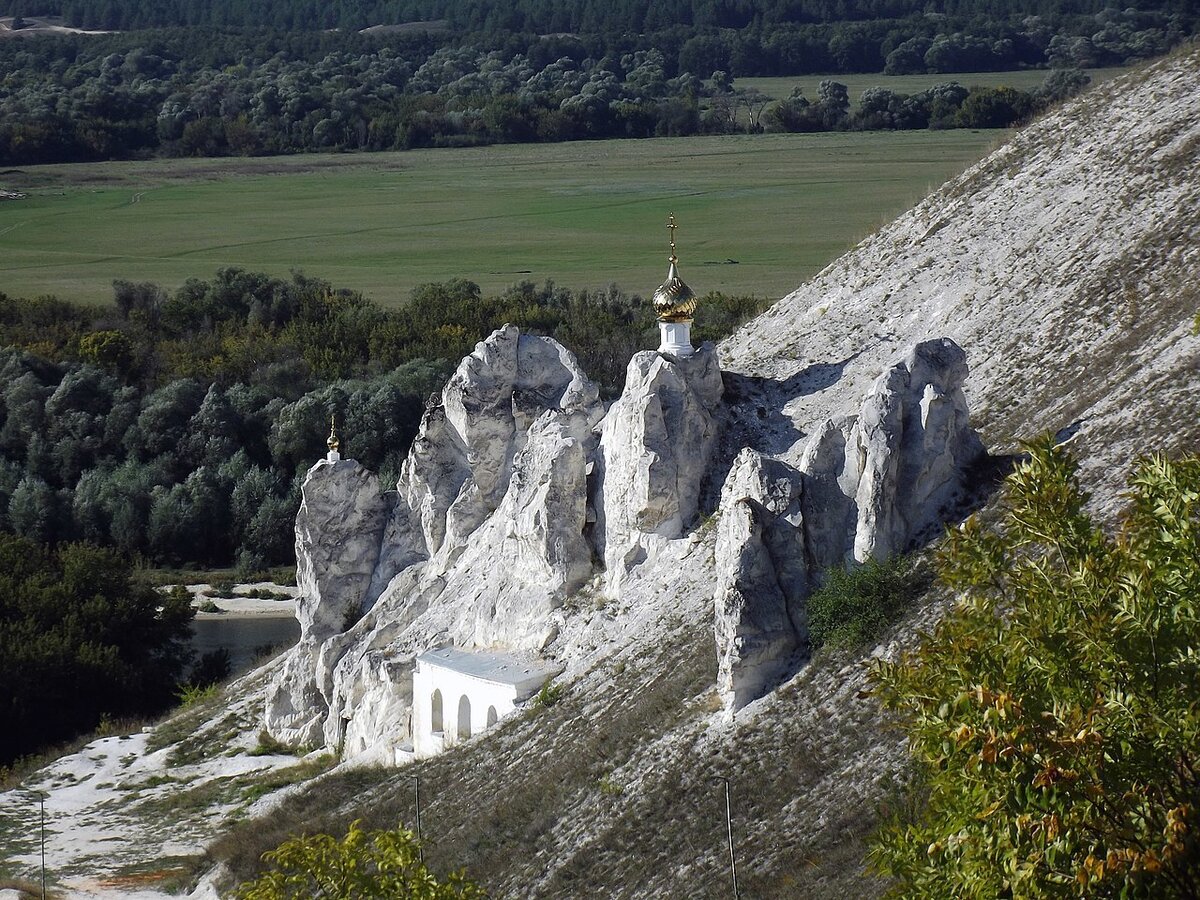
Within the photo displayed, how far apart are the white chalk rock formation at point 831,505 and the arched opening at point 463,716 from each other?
676 centimetres

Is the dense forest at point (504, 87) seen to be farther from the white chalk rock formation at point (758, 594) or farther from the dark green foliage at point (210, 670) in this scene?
the white chalk rock formation at point (758, 594)

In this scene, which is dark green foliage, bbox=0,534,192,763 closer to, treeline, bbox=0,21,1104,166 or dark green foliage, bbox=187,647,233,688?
dark green foliage, bbox=187,647,233,688

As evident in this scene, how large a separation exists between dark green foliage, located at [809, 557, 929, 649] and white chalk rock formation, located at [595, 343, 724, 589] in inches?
209

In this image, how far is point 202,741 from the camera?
40750mm

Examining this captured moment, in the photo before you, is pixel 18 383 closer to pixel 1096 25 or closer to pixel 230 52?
pixel 1096 25

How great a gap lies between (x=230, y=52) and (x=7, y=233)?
79674mm

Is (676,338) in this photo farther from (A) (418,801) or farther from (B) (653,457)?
(A) (418,801)

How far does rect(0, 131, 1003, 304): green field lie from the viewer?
102 meters

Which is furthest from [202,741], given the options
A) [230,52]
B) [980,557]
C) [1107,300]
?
[230,52]

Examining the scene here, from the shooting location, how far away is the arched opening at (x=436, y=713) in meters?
33.8

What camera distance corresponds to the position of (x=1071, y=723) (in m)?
13.9

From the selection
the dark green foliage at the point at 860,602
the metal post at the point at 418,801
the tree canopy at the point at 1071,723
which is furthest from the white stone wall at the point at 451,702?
the tree canopy at the point at 1071,723

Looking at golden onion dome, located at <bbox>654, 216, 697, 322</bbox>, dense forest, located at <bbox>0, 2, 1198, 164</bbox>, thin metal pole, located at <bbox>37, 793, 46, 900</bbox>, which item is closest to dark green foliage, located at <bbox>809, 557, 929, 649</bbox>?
golden onion dome, located at <bbox>654, 216, 697, 322</bbox>

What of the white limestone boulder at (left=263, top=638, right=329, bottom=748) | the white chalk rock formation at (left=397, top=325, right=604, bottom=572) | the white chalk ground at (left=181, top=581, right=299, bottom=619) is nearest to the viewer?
the white chalk rock formation at (left=397, top=325, right=604, bottom=572)
